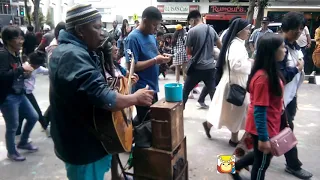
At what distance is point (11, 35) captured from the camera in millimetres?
3699

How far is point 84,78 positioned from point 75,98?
0.53 feet

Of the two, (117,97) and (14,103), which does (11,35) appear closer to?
(14,103)

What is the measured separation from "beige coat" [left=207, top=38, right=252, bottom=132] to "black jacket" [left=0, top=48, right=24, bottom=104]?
2.48 metres

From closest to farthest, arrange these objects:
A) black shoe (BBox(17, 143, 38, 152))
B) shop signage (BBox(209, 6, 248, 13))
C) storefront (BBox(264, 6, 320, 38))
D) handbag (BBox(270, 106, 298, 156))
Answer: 1. handbag (BBox(270, 106, 298, 156))
2. black shoe (BBox(17, 143, 38, 152))
3. storefront (BBox(264, 6, 320, 38))
4. shop signage (BBox(209, 6, 248, 13))

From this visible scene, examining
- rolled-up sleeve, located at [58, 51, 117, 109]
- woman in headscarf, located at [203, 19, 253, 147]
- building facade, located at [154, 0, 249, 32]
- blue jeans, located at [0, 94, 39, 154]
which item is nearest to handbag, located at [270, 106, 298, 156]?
woman in headscarf, located at [203, 19, 253, 147]

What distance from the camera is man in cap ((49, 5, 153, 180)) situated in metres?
1.83

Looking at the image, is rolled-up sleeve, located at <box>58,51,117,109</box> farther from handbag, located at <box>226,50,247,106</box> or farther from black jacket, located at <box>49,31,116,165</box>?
handbag, located at <box>226,50,247,106</box>

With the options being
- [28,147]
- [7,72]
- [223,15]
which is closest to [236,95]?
[7,72]

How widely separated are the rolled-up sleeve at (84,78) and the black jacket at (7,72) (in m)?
2.00

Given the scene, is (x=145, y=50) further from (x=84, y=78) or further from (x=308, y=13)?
(x=308, y=13)

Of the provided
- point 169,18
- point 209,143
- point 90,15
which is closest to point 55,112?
point 90,15

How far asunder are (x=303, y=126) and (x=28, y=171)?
14.0 ft

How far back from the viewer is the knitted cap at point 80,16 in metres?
1.95

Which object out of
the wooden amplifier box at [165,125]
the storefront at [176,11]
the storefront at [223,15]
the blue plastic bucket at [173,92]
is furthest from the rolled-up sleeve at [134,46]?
the storefront at [176,11]
